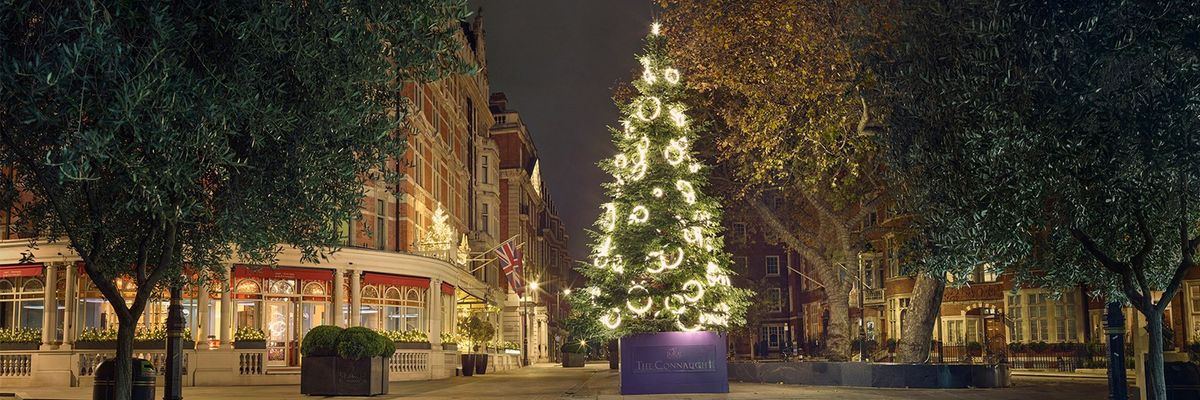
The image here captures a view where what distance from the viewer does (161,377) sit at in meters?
27.6

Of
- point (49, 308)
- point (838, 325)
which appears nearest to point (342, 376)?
point (49, 308)

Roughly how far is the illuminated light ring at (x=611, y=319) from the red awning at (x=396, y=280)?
1213 cm

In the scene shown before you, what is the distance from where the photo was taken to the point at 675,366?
2220 centimetres

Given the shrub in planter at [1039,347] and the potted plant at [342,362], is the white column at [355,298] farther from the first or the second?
the shrub in planter at [1039,347]

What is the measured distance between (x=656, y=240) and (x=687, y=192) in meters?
1.38

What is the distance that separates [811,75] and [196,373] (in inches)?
733

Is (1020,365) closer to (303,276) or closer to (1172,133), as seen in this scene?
(303,276)

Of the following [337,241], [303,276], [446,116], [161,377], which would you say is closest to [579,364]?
[446,116]

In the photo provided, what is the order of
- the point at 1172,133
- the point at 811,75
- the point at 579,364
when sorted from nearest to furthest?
the point at 1172,133
the point at 811,75
the point at 579,364

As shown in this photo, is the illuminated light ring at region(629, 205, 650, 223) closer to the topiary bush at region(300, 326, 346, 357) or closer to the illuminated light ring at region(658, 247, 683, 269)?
the illuminated light ring at region(658, 247, 683, 269)

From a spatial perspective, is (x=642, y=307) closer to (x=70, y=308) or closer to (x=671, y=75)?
(x=671, y=75)

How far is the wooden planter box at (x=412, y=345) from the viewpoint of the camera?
3250 centimetres

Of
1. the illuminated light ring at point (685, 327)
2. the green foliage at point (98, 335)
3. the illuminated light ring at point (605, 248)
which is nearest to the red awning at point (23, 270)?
the green foliage at point (98, 335)

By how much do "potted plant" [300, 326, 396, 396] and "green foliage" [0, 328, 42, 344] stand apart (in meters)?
11.3
